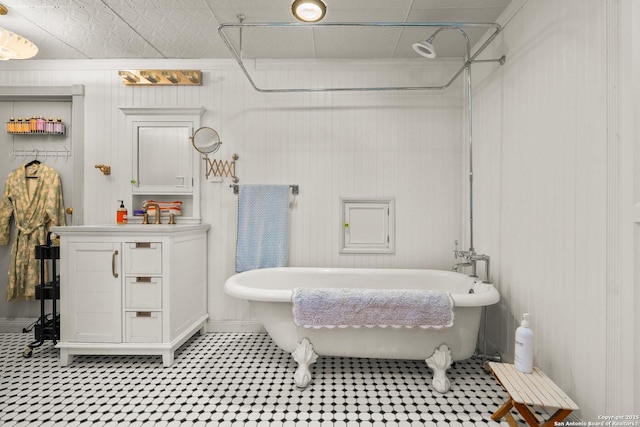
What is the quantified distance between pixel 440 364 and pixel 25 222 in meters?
3.55

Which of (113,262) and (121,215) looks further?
(121,215)

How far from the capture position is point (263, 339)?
98.2 inches

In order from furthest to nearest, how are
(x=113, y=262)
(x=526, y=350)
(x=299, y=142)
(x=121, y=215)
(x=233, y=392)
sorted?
(x=299, y=142) → (x=121, y=215) → (x=113, y=262) → (x=233, y=392) → (x=526, y=350)

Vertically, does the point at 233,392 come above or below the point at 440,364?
below

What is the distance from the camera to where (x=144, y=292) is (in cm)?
206

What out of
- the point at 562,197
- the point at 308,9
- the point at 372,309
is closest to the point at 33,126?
the point at 308,9

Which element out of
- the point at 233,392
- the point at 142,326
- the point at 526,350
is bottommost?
the point at 233,392

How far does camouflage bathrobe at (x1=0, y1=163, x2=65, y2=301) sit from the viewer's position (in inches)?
101

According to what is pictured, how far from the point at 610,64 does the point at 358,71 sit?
1783mm

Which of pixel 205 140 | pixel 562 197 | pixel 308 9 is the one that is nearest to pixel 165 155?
pixel 205 140

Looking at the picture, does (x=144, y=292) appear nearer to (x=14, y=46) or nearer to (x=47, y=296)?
(x=47, y=296)

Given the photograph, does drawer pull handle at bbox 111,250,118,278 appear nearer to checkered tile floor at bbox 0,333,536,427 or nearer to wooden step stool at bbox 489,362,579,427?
checkered tile floor at bbox 0,333,536,427

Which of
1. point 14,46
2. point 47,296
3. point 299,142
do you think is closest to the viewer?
point 14,46

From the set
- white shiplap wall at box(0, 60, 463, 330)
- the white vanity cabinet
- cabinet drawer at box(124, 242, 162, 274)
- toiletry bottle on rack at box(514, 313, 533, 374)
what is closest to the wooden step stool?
toiletry bottle on rack at box(514, 313, 533, 374)
